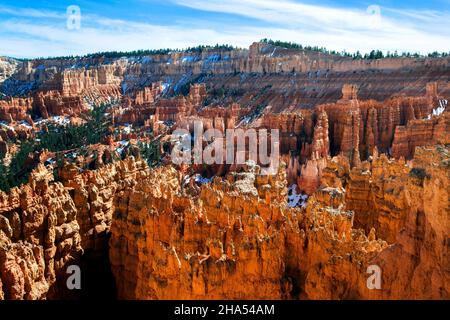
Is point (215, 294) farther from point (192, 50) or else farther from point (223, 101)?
point (192, 50)

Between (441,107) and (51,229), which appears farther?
(441,107)

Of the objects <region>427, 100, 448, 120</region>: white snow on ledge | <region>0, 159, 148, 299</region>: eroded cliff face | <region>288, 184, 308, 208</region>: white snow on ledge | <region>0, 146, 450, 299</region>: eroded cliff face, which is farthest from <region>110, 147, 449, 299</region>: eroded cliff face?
<region>427, 100, 448, 120</region>: white snow on ledge

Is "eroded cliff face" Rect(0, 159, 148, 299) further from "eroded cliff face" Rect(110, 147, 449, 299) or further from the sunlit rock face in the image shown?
"eroded cliff face" Rect(110, 147, 449, 299)

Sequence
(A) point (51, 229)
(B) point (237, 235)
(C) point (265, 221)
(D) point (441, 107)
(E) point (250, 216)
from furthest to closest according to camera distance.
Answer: (D) point (441, 107), (A) point (51, 229), (C) point (265, 221), (E) point (250, 216), (B) point (237, 235)

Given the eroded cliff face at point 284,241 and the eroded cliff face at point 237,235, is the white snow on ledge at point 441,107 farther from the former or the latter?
the eroded cliff face at point 284,241

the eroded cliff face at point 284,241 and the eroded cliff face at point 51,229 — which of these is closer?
the eroded cliff face at point 284,241

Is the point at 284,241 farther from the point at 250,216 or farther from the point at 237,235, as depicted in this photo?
the point at 250,216

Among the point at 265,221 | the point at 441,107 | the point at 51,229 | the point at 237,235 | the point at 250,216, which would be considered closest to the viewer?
the point at 237,235

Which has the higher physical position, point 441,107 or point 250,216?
point 441,107

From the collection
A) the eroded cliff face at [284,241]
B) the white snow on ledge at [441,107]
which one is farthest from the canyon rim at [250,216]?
the white snow on ledge at [441,107]

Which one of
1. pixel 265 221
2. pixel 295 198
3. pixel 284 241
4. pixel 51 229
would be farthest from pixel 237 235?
pixel 295 198

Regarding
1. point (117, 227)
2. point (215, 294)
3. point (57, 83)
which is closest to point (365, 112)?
point (117, 227)
